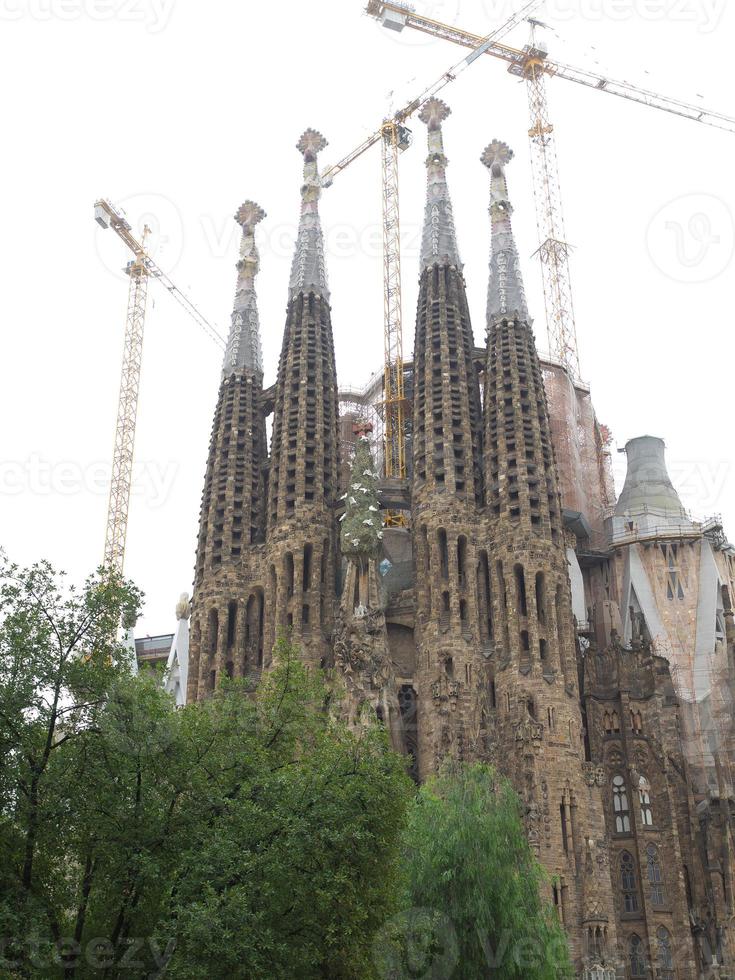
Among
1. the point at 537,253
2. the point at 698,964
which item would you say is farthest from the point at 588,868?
the point at 537,253

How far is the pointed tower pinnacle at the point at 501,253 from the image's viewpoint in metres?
56.3

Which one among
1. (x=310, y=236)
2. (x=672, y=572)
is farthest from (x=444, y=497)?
(x=310, y=236)

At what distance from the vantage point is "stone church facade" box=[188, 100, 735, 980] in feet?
145

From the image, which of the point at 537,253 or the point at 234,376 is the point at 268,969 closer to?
the point at 234,376

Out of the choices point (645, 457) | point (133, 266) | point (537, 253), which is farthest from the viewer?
point (133, 266)

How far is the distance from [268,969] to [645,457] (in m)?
47.7

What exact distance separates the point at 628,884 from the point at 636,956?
8.65 feet

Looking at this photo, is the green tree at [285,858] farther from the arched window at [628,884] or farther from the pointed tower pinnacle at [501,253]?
the pointed tower pinnacle at [501,253]

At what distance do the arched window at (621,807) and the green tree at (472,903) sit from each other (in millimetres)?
13771

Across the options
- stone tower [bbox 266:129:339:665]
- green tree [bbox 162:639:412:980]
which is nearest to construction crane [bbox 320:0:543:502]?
A: stone tower [bbox 266:129:339:665]

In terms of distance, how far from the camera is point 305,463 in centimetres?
5497

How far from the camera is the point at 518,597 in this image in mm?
47469

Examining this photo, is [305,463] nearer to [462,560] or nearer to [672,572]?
[462,560]

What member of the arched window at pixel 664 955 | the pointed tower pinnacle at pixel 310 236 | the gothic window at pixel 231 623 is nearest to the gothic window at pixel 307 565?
the gothic window at pixel 231 623
